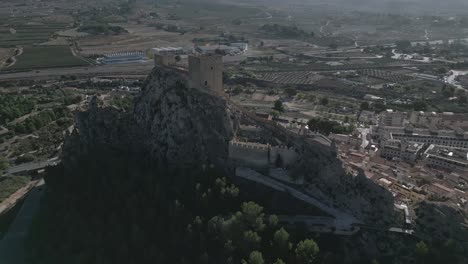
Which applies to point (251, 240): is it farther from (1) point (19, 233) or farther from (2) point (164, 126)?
(1) point (19, 233)

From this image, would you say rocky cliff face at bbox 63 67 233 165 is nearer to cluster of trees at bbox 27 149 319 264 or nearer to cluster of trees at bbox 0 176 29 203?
cluster of trees at bbox 27 149 319 264

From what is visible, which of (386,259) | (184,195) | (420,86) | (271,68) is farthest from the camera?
(271,68)

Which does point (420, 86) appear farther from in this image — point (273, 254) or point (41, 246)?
point (41, 246)

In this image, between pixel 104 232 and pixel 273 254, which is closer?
pixel 273 254

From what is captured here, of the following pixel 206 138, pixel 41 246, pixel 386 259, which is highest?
pixel 206 138

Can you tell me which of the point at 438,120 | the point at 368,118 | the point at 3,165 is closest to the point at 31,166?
the point at 3,165

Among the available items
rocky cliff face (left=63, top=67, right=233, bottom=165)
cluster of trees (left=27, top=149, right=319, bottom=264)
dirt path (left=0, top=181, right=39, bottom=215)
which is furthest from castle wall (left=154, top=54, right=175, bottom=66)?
dirt path (left=0, top=181, right=39, bottom=215)

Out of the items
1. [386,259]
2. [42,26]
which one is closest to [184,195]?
[386,259]
